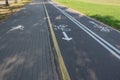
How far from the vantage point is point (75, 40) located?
13875 millimetres

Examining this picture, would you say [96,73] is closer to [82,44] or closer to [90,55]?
[90,55]

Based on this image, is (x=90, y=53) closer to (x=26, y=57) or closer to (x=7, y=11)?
(x=26, y=57)

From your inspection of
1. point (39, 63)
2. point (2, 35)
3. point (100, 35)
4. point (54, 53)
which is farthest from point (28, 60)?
point (100, 35)

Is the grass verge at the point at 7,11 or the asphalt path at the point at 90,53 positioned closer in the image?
the asphalt path at the point at 90,53

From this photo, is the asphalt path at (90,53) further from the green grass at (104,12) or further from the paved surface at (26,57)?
the green grass at (104,12)

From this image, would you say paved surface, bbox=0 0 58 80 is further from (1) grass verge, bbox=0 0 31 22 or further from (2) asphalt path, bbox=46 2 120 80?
(1) grass verge, bbox=0 0 31 22

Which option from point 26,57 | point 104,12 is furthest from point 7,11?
point 26,57

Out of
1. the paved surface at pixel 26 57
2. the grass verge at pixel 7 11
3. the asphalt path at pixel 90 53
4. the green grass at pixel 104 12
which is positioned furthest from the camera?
the grass verge at pixel 7 11

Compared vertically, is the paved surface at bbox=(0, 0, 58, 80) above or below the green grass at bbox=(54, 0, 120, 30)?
above

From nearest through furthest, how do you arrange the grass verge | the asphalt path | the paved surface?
the paved surface, the asphalt path, the grass verge

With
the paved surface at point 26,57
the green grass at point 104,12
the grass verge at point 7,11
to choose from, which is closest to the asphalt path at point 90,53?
the paved surface at point 26,57

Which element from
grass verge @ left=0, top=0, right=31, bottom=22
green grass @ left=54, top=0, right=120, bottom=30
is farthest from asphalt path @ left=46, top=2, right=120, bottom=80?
grass verge @ left=0, top=0, right=31, bottom=22

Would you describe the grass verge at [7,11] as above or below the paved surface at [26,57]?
below

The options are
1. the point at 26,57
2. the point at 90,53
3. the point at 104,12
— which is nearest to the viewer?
the point at 26,57
